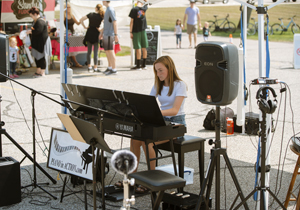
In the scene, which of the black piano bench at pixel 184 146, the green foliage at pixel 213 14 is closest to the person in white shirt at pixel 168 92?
the black piano bench at pixel 184 146

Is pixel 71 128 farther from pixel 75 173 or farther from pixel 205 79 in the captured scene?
pixel 205 79

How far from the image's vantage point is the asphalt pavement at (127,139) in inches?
195

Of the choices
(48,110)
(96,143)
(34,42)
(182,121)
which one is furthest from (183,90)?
(34,42)

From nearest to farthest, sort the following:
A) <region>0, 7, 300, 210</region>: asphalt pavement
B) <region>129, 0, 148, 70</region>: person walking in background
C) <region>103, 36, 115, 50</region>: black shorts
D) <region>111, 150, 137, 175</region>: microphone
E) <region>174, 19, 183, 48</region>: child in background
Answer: <region>111, 150, 137, 175</region>: microphone → <region>0, 7, 300, 210</region>: asphalt pavement → <region>103, 36, 115, 50</region>: black shorts → <region>129, 0, 148, 70</region>: person walking in background → <region>174, 19, 183, 48</region>: child in background

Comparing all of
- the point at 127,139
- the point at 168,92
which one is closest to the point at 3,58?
the point at 168,92

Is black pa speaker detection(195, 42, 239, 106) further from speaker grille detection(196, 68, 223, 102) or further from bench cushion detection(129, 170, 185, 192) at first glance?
bench cushion detection(129, 170, 185, 192)

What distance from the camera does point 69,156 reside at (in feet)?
16.2

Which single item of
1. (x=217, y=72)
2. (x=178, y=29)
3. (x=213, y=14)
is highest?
(x=213, y=14)

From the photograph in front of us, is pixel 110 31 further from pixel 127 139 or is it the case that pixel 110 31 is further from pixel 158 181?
pixel 158 181

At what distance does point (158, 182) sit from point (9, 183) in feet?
6.12

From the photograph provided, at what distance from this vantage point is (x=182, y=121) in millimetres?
5301

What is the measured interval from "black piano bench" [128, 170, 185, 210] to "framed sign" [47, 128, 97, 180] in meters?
0.92

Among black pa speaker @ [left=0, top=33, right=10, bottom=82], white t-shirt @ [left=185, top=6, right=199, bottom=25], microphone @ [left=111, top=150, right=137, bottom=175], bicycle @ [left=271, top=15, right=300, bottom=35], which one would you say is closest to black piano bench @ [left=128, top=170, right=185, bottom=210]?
microphone @ [left=111, top=150, right=137, bottom=175]

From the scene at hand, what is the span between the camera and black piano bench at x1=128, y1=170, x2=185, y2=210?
3.68 meters
